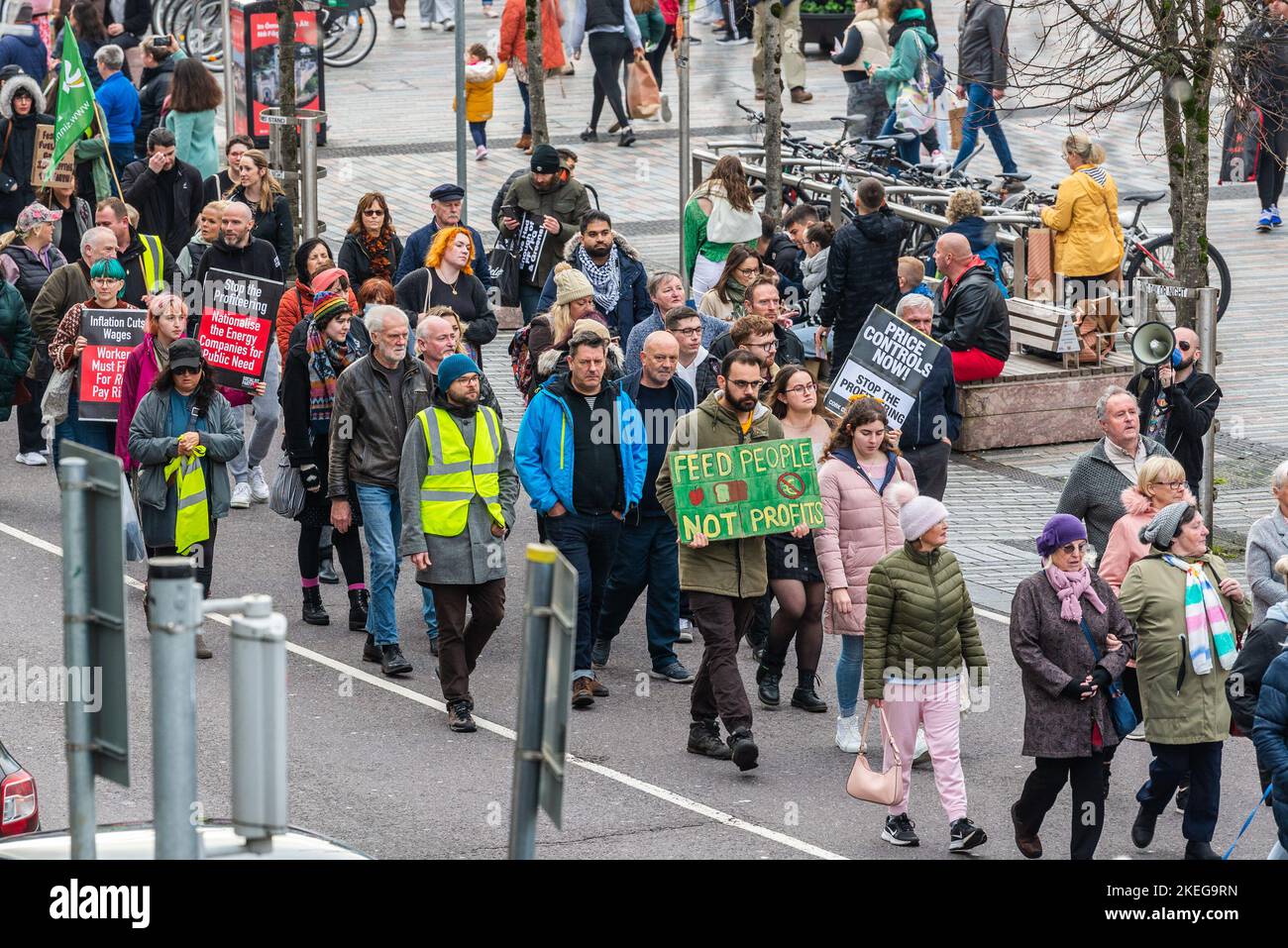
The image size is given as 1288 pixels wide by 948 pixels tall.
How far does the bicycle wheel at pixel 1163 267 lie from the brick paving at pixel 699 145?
36 centimetres

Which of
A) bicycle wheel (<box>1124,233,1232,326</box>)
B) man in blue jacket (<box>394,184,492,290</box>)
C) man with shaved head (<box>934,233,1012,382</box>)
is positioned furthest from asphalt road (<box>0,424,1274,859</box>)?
bicycle wheel (<box>1124,233,1232,326</box>)

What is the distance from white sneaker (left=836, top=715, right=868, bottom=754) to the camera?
1004 cm

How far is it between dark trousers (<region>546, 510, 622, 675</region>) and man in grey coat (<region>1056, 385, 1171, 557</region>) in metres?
2.22

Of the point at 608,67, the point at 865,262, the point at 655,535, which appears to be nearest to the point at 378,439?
the point at 655,535

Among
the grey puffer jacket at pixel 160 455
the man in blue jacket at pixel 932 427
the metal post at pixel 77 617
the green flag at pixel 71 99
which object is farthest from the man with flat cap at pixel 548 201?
the metal post at pixel 77 617

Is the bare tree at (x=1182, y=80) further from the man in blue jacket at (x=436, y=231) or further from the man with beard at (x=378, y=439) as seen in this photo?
the man with beard at (x=378, y=439)

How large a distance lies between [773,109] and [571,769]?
26.7 ft

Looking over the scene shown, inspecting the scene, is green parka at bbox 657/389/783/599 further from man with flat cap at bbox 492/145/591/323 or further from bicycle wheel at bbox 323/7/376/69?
bicycle wheel at bbox 323/7/376/69

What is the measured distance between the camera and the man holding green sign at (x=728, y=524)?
32.4 feet

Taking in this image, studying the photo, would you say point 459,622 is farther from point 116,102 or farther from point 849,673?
point 116,102

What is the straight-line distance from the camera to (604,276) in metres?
13.8

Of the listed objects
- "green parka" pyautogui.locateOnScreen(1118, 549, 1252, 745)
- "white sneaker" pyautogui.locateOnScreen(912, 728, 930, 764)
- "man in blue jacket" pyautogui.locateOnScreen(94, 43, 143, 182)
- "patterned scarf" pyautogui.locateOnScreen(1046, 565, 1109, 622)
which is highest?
"man in blue jacket" pyautogui.locateOnScreen(94, 43, 143, 182)
